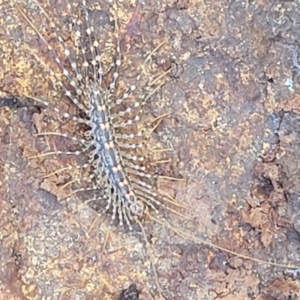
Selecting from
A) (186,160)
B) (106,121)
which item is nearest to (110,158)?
(106,121)

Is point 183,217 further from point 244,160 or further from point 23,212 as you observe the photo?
point 23,212

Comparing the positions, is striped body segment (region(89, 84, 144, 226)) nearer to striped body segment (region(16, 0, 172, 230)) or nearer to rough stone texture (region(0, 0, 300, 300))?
striped body segment (region(16, 0, 172, 230))

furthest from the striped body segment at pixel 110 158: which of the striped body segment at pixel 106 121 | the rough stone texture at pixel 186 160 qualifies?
the rough stone texture at pixel 186 160

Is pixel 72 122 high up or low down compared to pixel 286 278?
up

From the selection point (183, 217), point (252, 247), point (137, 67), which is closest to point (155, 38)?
point (137, 67)

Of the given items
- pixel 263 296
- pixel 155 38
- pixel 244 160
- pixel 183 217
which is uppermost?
pixel 155 38

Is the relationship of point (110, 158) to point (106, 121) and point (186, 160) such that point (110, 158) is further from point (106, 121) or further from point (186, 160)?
point (186, 160)

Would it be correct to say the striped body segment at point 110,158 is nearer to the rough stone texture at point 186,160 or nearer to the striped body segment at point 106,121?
the striped body segment at point 106,121

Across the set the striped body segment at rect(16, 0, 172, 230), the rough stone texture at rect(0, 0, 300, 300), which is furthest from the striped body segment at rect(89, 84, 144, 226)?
the rough stone texture at rect(0, 0, 300, 300)
